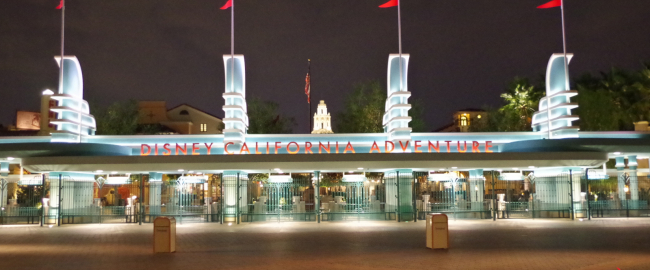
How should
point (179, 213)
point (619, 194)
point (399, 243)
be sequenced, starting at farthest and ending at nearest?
point (619, 194)
point (179, 213)
point (399, 243)

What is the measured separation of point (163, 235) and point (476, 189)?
20.8m

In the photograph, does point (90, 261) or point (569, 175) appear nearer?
point (90, 261)

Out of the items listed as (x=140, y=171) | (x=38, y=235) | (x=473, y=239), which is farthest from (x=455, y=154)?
(x=38, y=235)

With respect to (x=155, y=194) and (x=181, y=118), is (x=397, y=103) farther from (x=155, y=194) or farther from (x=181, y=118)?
(x=181, y=118)

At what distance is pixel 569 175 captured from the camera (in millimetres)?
30891

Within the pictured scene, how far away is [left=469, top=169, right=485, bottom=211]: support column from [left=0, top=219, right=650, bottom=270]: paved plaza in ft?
24.7

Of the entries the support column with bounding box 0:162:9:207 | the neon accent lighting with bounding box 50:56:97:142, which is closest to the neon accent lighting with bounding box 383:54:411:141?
the neon accent lighting with bounding box 50:56:97:142

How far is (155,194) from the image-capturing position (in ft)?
106

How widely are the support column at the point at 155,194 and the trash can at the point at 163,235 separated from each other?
46.7 ft

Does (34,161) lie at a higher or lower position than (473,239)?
Result: higher

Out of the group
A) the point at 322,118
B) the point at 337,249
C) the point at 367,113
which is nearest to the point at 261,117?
the point at 367,113

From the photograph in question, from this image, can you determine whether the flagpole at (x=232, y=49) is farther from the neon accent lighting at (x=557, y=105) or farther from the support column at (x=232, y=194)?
the neon accent lighting at (x=557, y=105)

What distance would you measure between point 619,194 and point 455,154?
37.6 ft

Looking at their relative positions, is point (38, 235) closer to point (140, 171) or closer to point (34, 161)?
point (34, 161)
